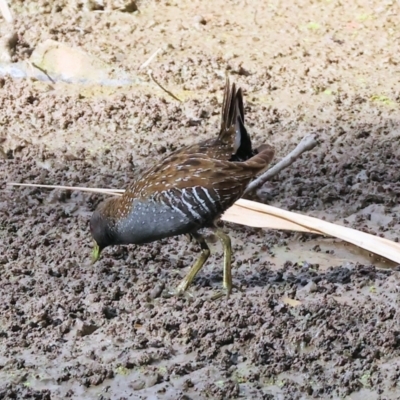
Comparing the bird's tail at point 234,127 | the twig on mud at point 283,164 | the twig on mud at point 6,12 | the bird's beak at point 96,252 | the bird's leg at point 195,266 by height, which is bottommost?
the twig on mud at point 6,12

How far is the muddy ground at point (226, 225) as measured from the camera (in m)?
3.93

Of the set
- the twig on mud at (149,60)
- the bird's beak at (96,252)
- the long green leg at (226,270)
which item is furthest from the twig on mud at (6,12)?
the long green leg at (226,270)

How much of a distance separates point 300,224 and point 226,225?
59 centimetres

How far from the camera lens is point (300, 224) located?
4.97m

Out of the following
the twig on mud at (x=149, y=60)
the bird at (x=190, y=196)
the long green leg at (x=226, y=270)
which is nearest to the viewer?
the bird at (x=190, y=196)

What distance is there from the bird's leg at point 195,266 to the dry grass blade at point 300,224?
53 centimetres

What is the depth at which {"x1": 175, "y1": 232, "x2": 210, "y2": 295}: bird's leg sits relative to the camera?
4.57 meters

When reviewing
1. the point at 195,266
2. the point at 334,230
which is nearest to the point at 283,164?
the point at 334,230

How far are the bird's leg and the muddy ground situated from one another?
0.12 metres

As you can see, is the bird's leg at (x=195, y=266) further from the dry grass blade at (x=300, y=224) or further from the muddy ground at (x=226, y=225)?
the dry grass blade at (x=300, y=224)

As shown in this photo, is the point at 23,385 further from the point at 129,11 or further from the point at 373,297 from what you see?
the point at 129,11

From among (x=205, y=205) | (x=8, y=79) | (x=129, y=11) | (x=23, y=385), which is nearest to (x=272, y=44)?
(x=129, y=11)

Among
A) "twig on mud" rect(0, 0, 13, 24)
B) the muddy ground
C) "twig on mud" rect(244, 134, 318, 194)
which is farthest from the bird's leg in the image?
"twig on mud" rect(0, 0, 13, 24)

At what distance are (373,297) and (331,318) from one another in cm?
40
